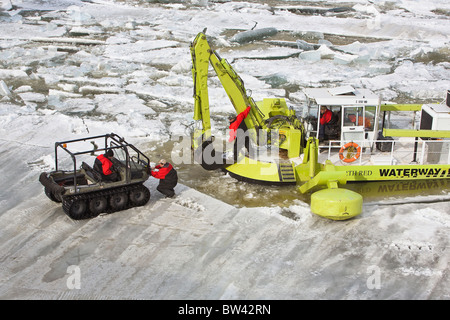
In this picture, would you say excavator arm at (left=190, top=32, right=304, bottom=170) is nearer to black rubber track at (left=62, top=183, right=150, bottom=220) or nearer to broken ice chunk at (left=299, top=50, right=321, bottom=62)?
black rubber track at (left=62, top=183, right=150, bottom=220)

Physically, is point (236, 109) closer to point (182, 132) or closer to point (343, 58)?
point (182, 132)

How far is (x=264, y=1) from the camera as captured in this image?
2933 cm

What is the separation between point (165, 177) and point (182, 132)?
3860mm

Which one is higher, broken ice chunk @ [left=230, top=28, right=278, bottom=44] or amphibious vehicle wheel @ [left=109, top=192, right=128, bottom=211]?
broken ice chunk @ [left=230, top=28, right=278, bottom=44]

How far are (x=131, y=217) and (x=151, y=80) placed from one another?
9007 mm

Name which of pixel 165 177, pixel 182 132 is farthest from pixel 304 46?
pixel 165 177

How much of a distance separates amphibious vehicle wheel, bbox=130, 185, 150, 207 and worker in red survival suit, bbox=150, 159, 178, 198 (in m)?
0.34

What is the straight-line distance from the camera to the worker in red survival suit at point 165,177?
10.1 m

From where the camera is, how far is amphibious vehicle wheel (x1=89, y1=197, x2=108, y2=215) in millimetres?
9398

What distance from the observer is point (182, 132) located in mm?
13797

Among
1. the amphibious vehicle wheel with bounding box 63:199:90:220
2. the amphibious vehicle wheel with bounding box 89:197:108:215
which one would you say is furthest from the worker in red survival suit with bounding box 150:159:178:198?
the amphibious vehicle wheel with bounding box 63:199:90:220

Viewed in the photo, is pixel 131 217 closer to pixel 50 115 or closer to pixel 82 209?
pixel 82 209

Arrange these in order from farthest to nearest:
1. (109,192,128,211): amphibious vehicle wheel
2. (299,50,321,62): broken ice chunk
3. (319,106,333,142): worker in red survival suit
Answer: (299,50,321,62): broken ice chunk → (319,106,333,142): worker in red survival suit → (109,192,128,211): amphibious vehicle wheel

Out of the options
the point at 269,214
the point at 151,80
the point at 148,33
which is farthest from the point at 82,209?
the point at 148,33
